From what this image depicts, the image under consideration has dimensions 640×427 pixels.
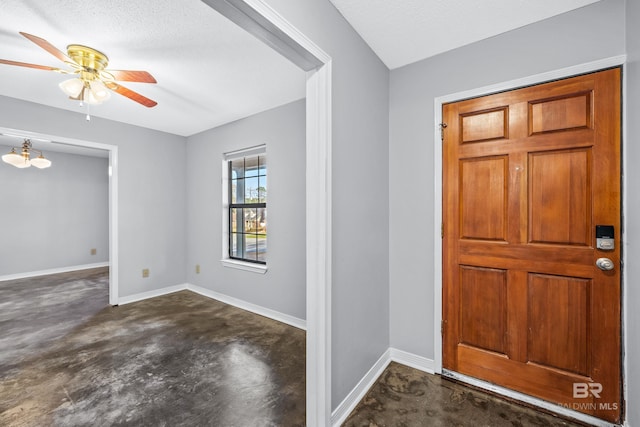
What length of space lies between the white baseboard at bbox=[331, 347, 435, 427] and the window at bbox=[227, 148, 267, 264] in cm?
200

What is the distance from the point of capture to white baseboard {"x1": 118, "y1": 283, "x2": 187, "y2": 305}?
3.68 metres

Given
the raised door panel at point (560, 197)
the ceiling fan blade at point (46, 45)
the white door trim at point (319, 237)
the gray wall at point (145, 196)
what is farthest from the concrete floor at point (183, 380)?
the ceiling fan blade at point (46, 45)

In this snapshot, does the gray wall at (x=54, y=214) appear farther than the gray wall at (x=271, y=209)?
Yes

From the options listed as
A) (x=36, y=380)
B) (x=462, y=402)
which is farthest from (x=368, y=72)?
(x=36, y=380)

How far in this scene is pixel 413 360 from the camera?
2139mm

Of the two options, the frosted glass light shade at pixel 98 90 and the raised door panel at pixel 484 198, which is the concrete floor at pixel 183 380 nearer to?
the raised door panel at pixel 484 198

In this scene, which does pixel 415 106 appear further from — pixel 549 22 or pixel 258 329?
pixel 258 329

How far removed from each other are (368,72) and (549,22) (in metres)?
1.16

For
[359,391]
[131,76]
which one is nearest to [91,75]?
[131,76]

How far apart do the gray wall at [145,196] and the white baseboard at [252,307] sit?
498 mm

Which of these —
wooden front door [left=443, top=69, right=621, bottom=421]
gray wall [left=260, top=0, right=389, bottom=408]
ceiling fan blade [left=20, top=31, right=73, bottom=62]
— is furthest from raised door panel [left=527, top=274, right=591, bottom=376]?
ceiling fan blade [left=20, top=31, right=73, bottom=62]

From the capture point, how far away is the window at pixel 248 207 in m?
3.63

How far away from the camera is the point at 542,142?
1.69m

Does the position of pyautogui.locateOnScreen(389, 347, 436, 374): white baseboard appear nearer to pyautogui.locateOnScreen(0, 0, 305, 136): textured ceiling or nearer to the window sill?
the window sill
